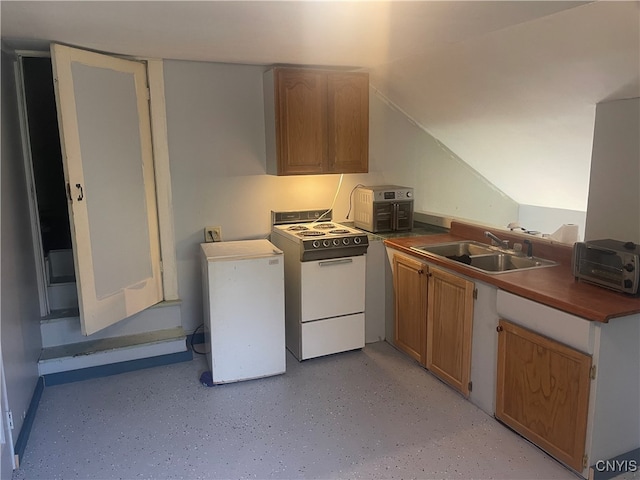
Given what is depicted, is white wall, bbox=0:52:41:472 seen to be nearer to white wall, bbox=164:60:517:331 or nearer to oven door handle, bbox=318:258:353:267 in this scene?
white wall, bbox=164:60:517:331

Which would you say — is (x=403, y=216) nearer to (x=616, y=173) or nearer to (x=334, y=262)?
(x=334, y=262)

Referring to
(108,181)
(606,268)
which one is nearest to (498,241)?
(606,268)

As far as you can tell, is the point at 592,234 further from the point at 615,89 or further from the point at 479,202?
the point at 479,202

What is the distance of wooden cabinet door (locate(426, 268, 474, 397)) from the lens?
275cm

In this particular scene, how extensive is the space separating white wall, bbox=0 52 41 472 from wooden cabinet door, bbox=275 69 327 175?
5.42ft

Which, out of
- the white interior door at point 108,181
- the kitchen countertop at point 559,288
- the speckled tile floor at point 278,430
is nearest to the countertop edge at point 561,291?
the kitchen countertop at point 559,288

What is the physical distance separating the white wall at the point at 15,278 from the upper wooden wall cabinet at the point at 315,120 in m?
1.64

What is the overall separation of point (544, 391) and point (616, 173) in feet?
4.43

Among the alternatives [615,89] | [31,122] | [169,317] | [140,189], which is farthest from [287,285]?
[31,122]

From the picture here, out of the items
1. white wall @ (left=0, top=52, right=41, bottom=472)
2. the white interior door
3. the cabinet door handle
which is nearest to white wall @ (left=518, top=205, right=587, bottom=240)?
the white interior door

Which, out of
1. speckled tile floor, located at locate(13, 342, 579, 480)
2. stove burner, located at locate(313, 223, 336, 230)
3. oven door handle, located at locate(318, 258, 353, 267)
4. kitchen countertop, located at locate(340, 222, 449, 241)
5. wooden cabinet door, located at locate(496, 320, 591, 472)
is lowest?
speckled tile floor, located at locate(13, 342, 579, 480)

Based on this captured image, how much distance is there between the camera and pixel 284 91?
11.1 ft

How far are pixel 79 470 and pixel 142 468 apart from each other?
30 centimetres

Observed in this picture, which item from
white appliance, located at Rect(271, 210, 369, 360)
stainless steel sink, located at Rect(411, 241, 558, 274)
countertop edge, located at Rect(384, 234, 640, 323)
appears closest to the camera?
countertop edge, located at Rect(384, 234, 640, 323)
